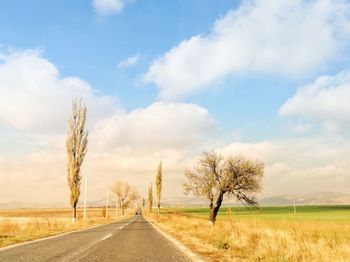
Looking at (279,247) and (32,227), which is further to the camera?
(32,227)

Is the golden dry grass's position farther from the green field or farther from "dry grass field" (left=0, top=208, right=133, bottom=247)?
"dry grass field" (left=0, top=208, right=133, bottom=247)

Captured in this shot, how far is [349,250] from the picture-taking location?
350 inches

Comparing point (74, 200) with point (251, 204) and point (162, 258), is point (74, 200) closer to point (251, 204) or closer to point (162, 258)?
point (251, 204)

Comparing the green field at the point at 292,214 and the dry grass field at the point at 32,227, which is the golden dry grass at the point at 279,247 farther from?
the dry grass field at the point at 32,227

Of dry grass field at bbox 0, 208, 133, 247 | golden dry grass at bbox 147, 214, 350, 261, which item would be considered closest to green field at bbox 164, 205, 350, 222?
golden dry grass at bbox 147, 214, 350, 261

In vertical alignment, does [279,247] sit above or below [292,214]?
above

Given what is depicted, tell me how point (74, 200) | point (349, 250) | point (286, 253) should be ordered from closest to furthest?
point (349, 250)
point (286, 253)
point (74, 200)

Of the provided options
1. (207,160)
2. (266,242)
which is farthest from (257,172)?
(266,242)

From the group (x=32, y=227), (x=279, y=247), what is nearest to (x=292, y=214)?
(x=32, y=227)

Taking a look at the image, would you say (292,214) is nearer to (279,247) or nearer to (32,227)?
(32,227)

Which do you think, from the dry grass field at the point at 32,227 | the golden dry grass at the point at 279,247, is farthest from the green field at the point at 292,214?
the dry grass field at the point at 32,227

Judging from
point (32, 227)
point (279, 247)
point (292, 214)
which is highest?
point (279, 247)

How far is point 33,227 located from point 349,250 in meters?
23.2

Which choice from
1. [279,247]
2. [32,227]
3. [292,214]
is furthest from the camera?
[292,214]
